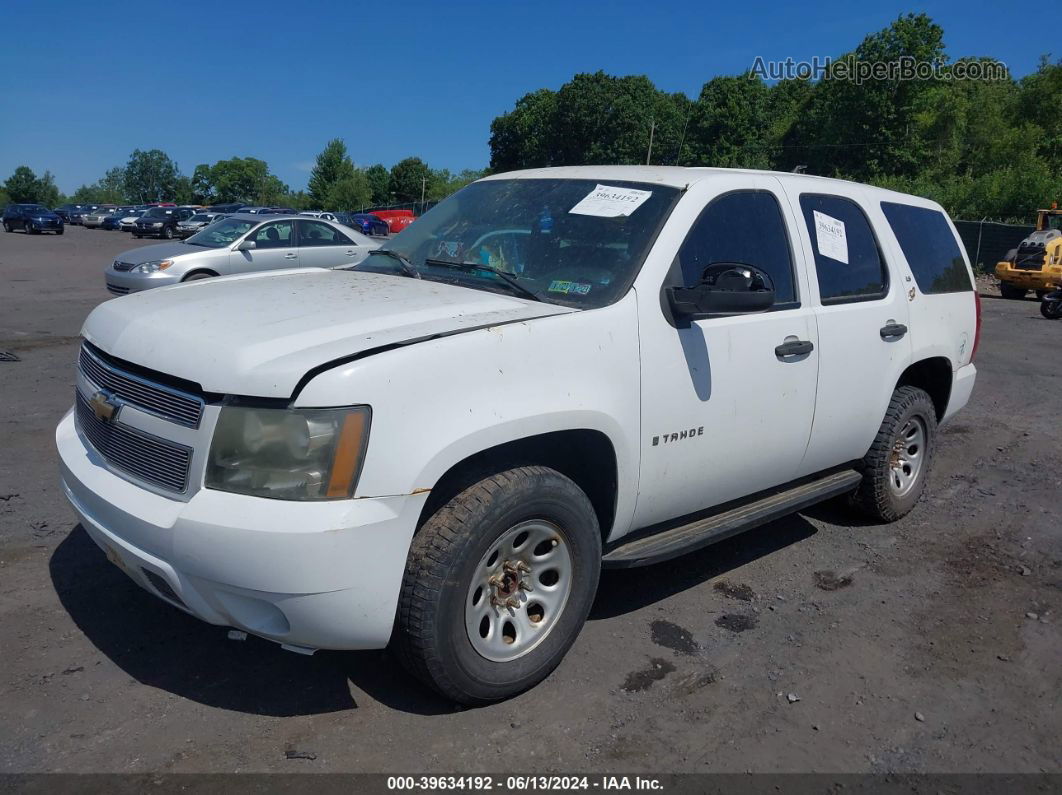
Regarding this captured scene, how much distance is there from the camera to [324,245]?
14641mm

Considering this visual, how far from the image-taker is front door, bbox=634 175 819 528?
342cm

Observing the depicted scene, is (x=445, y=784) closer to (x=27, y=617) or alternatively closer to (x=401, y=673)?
(x=401, y=673)

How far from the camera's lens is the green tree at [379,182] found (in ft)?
339

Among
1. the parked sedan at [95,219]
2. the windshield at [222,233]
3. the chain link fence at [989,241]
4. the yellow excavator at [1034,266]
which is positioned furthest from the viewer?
the parked sedan at [95,219]

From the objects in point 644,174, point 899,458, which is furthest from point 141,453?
point 899,458

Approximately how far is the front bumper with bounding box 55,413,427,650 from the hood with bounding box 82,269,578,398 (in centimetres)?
39

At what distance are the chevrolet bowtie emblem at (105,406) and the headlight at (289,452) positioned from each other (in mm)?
592

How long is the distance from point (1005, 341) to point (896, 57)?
152 ft

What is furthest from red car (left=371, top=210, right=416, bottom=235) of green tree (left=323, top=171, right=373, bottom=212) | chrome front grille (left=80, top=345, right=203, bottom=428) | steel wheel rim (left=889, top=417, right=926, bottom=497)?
chrome front grille (left=80, top=345, right=203, bottom=428)

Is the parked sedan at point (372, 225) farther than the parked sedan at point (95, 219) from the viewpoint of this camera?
No

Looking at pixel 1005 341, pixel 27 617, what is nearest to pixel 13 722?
pixel 27 617

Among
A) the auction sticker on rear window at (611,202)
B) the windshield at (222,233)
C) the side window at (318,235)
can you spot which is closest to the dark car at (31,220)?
the windshield at (222,233)

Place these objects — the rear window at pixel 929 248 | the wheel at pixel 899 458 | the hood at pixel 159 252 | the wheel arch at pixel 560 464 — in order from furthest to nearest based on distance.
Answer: the hood at pixel 159 252 < the rear window at pixel 929 248 < the wheel at pixel 899 458 < the wheel arch at pixel 560 464

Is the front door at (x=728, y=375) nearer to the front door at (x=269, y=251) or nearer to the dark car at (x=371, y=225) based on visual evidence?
the front door at (x=269, y=251)
